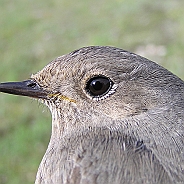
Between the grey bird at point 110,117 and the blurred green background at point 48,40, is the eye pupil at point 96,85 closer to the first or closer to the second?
the grey bird at point 110,117

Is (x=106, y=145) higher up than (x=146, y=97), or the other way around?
(x=146, y=97)

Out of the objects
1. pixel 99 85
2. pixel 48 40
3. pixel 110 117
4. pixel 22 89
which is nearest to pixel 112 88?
pixel 99 85

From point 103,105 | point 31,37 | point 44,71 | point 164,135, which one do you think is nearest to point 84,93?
point 103,105

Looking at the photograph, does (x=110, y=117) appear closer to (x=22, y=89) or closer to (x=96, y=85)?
(x=96, y=85)

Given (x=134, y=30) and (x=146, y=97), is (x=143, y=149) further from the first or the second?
(x=134, y=30)

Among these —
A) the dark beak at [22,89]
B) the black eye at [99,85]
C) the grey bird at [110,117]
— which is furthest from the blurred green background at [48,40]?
the black eye at [99,85]
